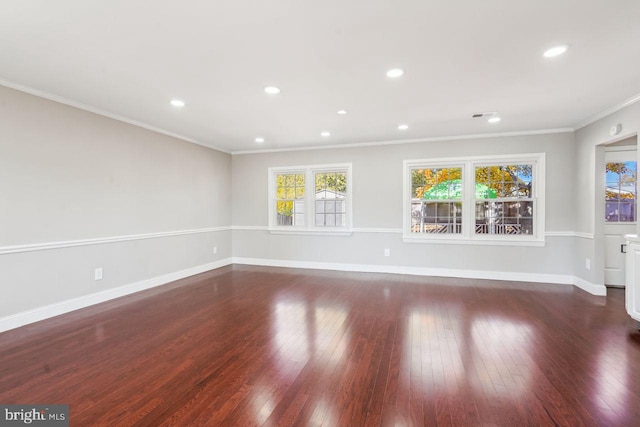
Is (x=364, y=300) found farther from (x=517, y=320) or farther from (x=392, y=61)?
(x=392, y=61)

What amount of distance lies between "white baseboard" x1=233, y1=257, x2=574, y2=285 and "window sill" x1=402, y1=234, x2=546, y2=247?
49 centimetres

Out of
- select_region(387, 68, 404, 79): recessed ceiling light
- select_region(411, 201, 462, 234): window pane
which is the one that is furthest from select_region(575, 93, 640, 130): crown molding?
select_region(387, 68, 404, 79): recessed ceiling light

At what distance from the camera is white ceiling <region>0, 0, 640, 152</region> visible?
1.98 metres

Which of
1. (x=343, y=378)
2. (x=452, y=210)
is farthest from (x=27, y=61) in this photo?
(x=452, y=210)

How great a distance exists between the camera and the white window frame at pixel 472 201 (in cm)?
502

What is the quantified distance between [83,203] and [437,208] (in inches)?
215

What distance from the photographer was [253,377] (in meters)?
2.26

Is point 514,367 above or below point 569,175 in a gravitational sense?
below

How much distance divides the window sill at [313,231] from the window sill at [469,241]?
115 centimetres

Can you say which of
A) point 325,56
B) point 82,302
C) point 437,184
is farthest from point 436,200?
point 82,302

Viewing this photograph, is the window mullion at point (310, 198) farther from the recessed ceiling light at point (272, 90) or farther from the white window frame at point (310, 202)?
the recessed ceiling light at point (272, 90)

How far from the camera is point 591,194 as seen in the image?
4.39 metres

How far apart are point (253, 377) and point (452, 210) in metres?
4.54

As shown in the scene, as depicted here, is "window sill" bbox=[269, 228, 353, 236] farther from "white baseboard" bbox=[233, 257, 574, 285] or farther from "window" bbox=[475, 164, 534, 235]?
"window" bbox=[475, 164, 534, 235]
